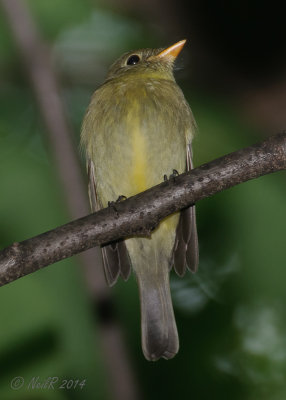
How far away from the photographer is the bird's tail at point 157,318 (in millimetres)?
4648

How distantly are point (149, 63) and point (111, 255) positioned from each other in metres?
1.57

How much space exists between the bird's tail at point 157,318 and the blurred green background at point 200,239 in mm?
207

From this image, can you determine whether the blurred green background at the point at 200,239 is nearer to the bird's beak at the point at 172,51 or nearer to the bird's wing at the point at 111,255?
the bird's beak at the point at 172,51

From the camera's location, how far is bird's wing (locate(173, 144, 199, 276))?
4.78 meters

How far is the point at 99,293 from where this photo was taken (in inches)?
141

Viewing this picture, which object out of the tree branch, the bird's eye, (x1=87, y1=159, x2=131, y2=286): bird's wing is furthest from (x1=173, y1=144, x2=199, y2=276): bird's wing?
the tree branch

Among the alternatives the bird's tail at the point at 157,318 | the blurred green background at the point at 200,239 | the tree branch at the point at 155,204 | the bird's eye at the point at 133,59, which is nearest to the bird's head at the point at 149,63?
the bird's eye at the point at 133,59

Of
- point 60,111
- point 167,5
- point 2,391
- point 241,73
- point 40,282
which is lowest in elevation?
point 2,391

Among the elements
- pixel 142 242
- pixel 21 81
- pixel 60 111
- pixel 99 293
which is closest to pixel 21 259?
pixel 99 293

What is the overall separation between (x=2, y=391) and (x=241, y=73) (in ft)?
8.98

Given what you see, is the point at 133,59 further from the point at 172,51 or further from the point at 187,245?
the point at 187,245

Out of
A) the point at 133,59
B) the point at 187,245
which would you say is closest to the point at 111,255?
the point at 187,245

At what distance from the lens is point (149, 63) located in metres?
5.55

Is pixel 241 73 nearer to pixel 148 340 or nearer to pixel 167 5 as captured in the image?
pixel 167 5
